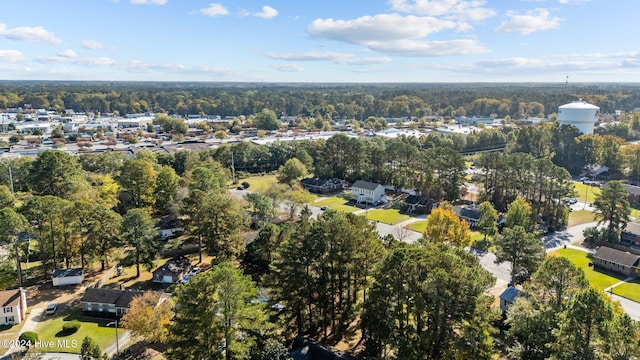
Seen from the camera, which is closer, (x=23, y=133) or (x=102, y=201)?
(x=102, y=201)

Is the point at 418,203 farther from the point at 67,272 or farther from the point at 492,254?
the point at 67,272

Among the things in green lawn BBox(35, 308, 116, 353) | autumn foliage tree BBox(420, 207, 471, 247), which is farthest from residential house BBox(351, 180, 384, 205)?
green lawn BBox(35, 308, 116, 353)

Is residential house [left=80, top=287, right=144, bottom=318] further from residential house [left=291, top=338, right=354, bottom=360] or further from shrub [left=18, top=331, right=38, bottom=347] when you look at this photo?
residential house [left=291, top=338, right=354, bottom=360]

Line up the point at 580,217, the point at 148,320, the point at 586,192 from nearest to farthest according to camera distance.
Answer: the point at 148,320, the point at 580,217, the point at 586,192

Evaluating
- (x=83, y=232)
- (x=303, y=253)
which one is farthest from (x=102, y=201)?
(x=303, y=253)

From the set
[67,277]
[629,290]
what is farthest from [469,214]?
[67,277]

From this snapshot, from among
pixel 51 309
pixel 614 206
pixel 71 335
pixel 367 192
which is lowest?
pixel 71 335

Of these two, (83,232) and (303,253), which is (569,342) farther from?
(83,232)
